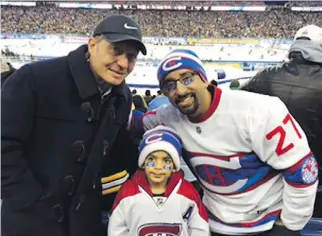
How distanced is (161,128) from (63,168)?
368mm

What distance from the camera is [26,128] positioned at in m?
1.28

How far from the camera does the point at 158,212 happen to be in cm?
141

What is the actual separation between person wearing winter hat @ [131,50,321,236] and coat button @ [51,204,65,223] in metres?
0.48

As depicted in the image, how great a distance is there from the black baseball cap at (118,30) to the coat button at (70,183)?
46cm

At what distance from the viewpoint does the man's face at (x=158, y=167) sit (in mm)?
1428

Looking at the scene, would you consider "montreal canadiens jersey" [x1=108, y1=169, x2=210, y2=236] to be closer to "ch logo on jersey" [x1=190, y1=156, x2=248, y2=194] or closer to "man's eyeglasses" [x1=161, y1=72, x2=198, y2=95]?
"ch logo on jersey" [x1=190, y1=156, x2=248, y2=194]

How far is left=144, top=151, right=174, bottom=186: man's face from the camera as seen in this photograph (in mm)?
1428

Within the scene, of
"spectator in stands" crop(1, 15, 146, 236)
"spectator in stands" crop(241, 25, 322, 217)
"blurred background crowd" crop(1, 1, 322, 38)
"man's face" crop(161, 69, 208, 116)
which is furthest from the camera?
"blurred background crowd" crop(1, 1, 322, 38)

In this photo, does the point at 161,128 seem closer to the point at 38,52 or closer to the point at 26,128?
the point at 26,128

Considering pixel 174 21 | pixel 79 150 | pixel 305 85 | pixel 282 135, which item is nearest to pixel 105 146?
pixel 79 150

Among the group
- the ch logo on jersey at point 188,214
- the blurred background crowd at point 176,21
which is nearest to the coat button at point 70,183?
the ch logo on jersey at point 188,214

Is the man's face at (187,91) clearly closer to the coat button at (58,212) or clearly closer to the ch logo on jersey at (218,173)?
the ch logo on jersey at (218,173)

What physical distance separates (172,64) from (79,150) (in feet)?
1.36

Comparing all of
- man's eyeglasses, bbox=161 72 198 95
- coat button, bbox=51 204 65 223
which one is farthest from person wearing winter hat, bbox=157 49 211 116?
coat button, bbox=51 204 65 223
